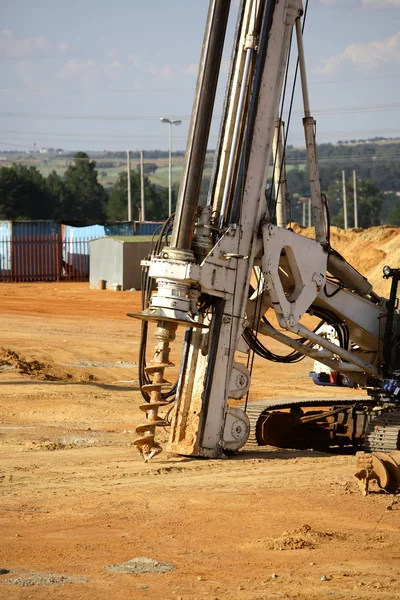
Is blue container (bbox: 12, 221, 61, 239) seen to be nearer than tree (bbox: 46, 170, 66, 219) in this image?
Yes

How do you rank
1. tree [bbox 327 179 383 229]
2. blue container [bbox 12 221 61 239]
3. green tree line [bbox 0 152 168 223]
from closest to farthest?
blue container [bbox 12 221 61 239], green tree line [bbox 0 152 168 223], tree [bbox 327 179 383 229]

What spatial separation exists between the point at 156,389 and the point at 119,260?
34.8 meters

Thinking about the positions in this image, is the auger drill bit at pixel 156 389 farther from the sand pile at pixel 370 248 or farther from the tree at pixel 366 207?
the tree at pixel 366 207

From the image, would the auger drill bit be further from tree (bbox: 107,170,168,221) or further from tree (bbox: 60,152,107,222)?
tree (bbox: 60,152,107,222)

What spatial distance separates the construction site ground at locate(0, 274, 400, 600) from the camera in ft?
27.6

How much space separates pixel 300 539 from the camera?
9703 mm

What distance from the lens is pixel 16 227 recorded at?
2272 inches

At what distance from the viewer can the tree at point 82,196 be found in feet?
413

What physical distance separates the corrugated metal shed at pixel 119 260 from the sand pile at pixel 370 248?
6605 millimetres

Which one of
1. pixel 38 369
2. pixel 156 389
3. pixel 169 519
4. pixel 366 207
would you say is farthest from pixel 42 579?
pixel 366 207

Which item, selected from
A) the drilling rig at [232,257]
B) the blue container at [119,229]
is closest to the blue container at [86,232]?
the blue container at [119,229]

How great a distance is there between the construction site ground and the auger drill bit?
0.62 ft

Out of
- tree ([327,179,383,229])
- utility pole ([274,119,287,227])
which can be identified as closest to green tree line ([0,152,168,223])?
tree ([327,179,383,229])

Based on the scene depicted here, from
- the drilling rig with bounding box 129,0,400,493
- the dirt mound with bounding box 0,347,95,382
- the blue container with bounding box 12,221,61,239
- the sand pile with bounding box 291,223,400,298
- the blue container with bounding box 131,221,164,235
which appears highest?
the drilling rig with bounding box 129,0,400,493
